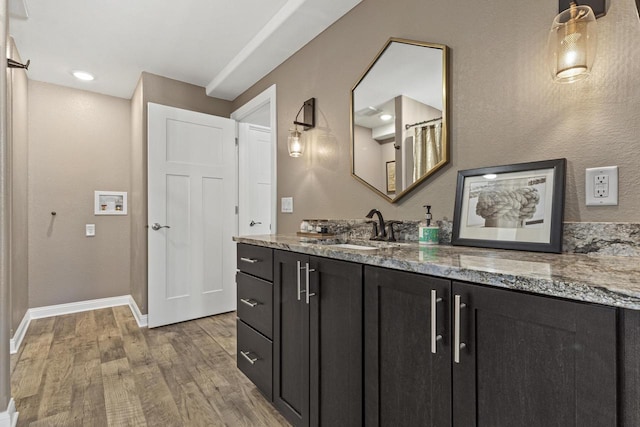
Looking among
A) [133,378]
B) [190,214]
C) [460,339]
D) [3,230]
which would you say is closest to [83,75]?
[190,214]

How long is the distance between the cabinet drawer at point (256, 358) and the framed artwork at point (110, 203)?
8.76 feet

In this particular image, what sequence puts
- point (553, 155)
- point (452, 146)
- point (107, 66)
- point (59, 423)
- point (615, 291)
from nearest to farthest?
point (615, 291)
point (553, 155)
point (452, 146)
point (59, 423)
point (107, 66)

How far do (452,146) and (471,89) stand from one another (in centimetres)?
26

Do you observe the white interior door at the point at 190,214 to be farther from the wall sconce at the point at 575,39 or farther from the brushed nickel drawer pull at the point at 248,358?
the wall sconce at the point at 575,39

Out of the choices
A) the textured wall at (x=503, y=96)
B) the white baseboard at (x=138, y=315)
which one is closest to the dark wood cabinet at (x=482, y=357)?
the textured wall at (x=503, y=96)

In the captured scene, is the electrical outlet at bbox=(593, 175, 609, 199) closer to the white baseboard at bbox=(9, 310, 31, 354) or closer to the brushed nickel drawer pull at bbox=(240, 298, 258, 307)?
the brushed nickel drawer pull at bbox=(240, 298, 258, 307)

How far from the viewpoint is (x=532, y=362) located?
2.38 ft

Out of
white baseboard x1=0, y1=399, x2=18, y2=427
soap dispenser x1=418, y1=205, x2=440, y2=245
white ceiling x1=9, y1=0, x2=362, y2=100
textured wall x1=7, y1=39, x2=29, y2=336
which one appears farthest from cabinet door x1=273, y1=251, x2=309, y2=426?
textured wall x1=7, y1=39, x2=29, y2=336

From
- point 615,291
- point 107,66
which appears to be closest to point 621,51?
point 615,291

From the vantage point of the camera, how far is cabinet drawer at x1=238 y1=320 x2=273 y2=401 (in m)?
1.71

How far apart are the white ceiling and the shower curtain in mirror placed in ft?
3.39

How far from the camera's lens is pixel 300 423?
1.46 m

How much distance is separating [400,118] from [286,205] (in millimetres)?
1317

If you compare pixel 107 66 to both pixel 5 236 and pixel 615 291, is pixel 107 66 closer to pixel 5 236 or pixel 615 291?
pixel 5 236
